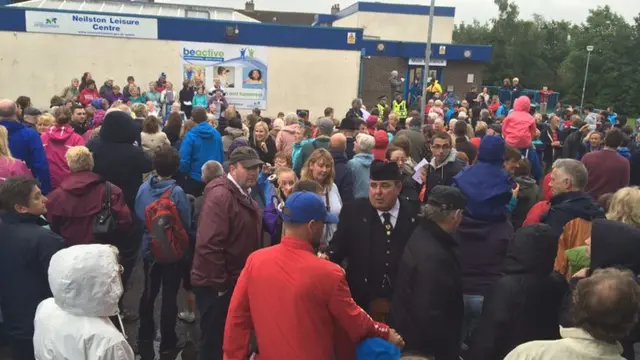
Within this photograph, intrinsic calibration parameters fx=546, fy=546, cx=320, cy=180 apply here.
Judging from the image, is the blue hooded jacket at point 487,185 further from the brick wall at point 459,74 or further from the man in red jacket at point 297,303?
the brick wall at point 459,74

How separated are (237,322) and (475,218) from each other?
2516 millimetres

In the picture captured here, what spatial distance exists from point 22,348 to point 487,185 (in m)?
3.82

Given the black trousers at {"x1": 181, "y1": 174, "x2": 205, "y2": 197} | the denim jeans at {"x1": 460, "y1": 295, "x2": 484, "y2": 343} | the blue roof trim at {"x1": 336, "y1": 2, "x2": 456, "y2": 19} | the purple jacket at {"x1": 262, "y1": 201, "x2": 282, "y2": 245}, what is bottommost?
the denim jeans at {"x1": 460, "y1": 295, "x2": 484, "y2": 343}

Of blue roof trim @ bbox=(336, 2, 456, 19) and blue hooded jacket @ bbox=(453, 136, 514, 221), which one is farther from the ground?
blue roof trim @ bbox=(336, 2, 456, 19)

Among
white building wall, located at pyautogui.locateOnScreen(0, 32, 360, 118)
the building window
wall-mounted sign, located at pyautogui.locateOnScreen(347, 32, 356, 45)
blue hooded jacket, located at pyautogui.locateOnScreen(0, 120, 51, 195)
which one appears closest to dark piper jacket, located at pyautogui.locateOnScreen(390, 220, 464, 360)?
blue hooded jacket, located at pyautogui.locateOnScreen(0, 120, 51, 195)

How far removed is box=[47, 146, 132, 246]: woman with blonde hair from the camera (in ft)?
16.5

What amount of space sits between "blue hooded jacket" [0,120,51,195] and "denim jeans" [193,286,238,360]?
3157mm

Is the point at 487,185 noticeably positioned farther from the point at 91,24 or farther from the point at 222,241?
the point at 91,24

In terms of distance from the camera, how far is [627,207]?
418cm

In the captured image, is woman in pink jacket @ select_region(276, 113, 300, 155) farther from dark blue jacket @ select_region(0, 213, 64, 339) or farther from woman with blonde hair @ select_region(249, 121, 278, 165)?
dark blue jacket @ select_region(0, 213, 64, 339)

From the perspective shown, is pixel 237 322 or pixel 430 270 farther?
pixel 430 270

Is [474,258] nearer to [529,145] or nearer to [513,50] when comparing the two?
[529,145]

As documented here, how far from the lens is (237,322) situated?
294cm

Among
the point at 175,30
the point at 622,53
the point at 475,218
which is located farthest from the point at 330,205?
the point at 622,53
